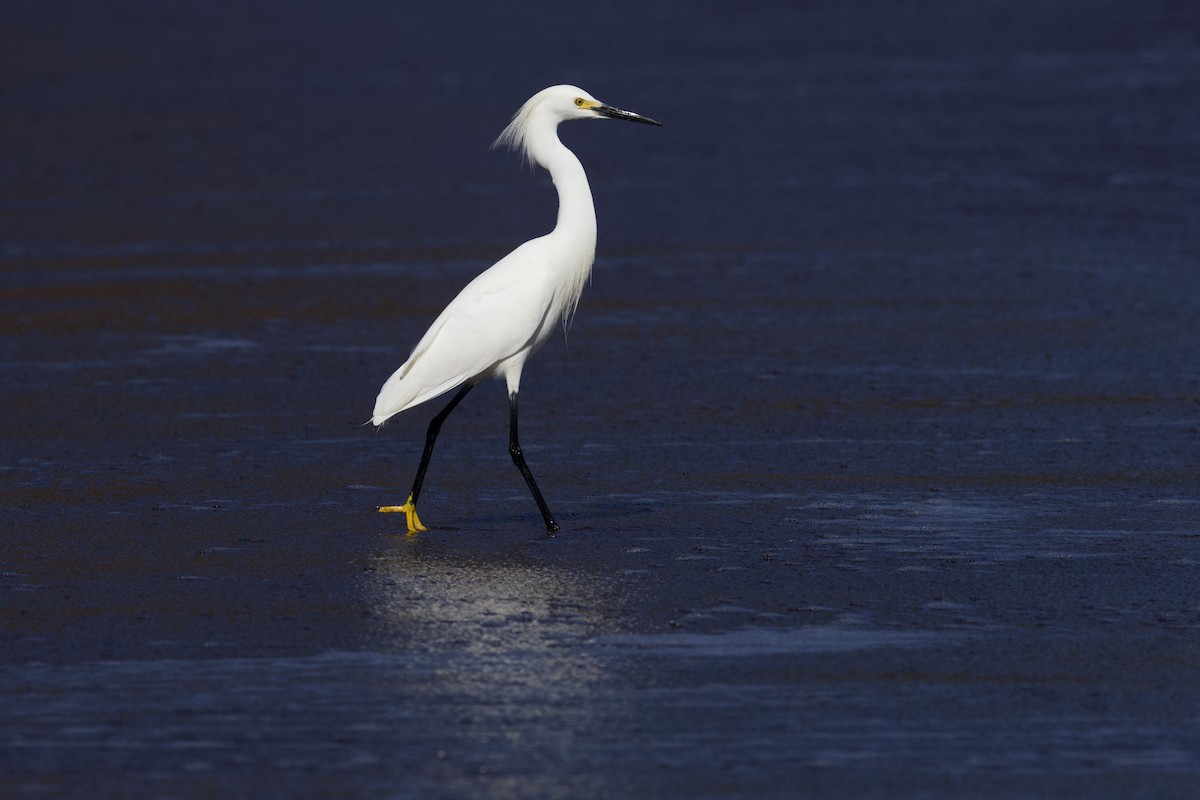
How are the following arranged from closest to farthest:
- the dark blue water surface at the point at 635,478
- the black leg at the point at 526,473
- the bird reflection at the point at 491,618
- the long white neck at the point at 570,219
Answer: the dark blue water surface at the point at 635,478 < the bird reflection at the point at 491,618 < the black leg at the point at 526,473 < the long white neck at the point at 570,219

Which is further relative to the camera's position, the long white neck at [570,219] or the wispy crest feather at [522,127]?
the wispy crest feather at [522,127]

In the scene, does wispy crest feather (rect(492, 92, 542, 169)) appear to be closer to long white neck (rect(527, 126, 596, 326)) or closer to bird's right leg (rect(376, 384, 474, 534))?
long white neck (rect(527, 126, 596, 326))

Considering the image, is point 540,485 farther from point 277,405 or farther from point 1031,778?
point 1031,778

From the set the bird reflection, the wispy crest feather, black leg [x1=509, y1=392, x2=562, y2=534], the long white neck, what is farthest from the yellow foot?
the wispy crest feather

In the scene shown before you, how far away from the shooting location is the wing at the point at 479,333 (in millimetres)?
8219

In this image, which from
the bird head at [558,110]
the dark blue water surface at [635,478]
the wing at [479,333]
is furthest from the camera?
the bird head at [558,110]

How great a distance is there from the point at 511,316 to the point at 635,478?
107cm

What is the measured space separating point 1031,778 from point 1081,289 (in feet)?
26.8

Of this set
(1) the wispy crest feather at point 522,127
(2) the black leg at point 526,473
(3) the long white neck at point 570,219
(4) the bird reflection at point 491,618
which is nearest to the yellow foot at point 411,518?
(4) the bird reflection at point 491,618

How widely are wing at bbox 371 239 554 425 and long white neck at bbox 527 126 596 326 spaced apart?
121 millimetres

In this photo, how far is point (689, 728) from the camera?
18.4 ft

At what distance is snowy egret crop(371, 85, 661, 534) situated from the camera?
8.23 metres

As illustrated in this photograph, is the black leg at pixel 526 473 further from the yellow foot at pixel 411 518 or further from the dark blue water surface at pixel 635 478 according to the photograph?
the yellow foot at pixel 411 518

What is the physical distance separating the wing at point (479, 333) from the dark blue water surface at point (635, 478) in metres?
0.55
